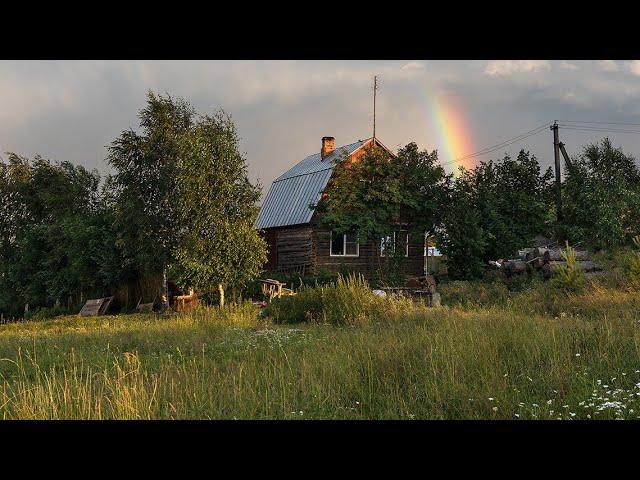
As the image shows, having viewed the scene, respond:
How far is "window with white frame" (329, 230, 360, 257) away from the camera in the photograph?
99.6 ft

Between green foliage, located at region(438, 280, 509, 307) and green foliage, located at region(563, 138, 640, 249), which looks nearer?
green foliage, located at region(438, 280, 509, 307)

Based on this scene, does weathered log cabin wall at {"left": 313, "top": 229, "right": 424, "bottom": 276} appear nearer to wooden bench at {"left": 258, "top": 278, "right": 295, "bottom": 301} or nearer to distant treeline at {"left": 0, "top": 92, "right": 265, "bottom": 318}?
wooden bench at {"left": 258, "top": 278, "right": 295, "bottom": 301}

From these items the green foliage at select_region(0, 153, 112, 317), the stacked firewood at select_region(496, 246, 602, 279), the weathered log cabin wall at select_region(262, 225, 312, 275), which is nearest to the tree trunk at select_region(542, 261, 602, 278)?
the stacked firewood at select_region(496, 246, 602, 279)

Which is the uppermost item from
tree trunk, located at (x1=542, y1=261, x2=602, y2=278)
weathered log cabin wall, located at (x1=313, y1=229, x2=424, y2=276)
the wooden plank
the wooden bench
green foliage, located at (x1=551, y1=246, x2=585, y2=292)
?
weathered log cabin wall, located at (x1=313, y1=229, x2=424, y2=276)

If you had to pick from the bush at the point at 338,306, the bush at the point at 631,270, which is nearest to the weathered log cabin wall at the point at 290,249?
the bush at the point at 338,306

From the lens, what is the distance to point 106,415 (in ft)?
15.2

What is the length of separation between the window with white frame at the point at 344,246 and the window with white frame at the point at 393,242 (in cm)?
190

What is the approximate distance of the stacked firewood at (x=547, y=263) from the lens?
58.1ft

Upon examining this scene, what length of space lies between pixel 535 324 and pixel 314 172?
23366 millimetres

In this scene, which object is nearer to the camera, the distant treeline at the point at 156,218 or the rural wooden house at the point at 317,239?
the distant treeline at the point at 156,218

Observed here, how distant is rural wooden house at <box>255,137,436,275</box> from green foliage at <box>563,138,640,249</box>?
24.5ft

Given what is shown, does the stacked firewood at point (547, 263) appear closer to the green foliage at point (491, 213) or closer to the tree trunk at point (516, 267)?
the tree trunk at point (516, 267)

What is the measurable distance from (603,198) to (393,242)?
9182 millimetres

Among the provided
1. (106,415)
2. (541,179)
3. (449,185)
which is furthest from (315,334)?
(541,179)
